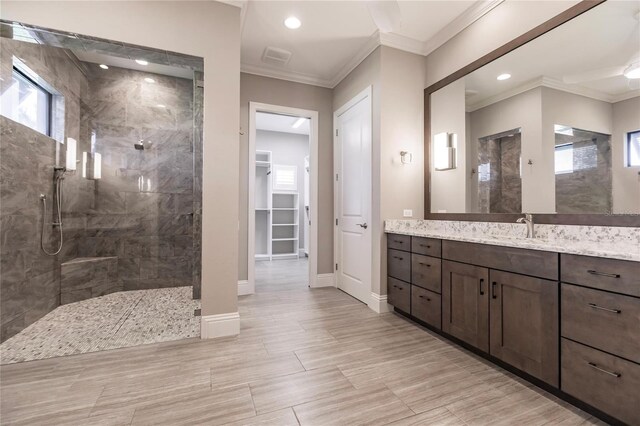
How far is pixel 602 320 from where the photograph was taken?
1.43 m

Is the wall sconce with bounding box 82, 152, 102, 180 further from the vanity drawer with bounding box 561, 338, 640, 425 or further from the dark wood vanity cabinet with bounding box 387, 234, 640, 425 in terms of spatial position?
the vanity drawer with bounding box 561, 338, 640, 425

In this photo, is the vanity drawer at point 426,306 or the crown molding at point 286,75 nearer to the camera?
the vanity drawer at point 426,306

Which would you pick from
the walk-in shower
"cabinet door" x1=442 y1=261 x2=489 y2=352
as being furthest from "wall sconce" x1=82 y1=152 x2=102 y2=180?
"cabinet door" x1=442 y1=261 x2=489 y2=352

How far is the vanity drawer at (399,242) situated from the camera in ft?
9.32

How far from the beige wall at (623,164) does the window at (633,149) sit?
0.07ft

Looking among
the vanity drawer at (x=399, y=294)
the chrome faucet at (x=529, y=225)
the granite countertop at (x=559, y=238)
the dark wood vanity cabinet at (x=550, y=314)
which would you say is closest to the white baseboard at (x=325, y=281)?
the vanity drawer at (x=399, y=294)

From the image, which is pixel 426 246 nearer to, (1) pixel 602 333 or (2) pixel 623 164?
(1) pixel 602 333

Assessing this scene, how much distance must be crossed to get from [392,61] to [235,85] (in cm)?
180

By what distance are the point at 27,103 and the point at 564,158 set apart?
190 inches

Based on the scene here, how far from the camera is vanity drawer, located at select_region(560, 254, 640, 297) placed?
1341 mm

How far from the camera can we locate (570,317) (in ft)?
5.11

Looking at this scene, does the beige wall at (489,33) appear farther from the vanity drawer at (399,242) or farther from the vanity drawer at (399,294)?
the vanity drawer at (399,294)

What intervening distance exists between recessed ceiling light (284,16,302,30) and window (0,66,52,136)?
260cm

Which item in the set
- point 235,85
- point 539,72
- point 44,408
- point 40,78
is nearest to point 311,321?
point 44,408
